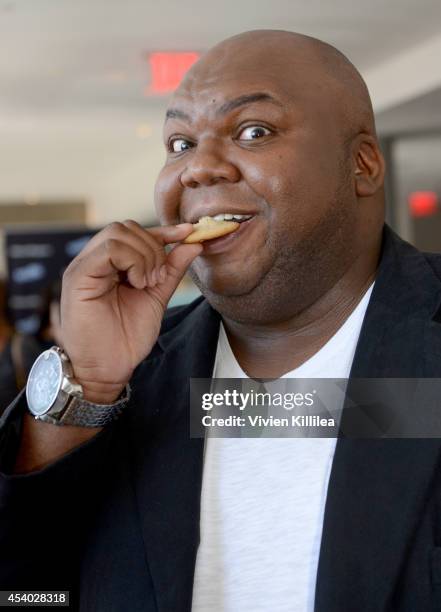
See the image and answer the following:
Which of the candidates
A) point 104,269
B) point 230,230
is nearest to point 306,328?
point 230,230

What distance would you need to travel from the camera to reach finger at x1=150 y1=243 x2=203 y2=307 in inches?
45.2

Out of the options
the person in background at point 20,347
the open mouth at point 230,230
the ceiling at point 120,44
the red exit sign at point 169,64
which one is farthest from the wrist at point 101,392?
the red exit sign at point 169,64

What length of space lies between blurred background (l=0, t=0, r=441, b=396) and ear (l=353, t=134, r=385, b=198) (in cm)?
267

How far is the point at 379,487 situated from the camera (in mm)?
1017

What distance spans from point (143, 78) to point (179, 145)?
589 cm

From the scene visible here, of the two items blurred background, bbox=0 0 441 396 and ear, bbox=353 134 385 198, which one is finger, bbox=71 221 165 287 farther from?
blurred background, bbox=0 0 441 396

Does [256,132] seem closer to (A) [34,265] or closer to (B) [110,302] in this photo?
(B) [110,302]

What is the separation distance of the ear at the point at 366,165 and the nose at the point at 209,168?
20 cm

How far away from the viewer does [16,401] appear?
114 cm

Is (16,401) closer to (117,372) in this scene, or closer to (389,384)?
(117,372)

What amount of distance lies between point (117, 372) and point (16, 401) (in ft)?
0.44

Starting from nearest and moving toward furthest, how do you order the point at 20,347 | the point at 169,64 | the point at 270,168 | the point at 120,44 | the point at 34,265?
the point at 270,168 → the point at 20,347 → the point at 120,44 → the point at 169,64 → the point at 34,265

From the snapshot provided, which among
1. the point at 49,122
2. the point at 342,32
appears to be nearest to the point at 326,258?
the point at 342,32

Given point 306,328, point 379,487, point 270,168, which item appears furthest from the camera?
point 306,328
